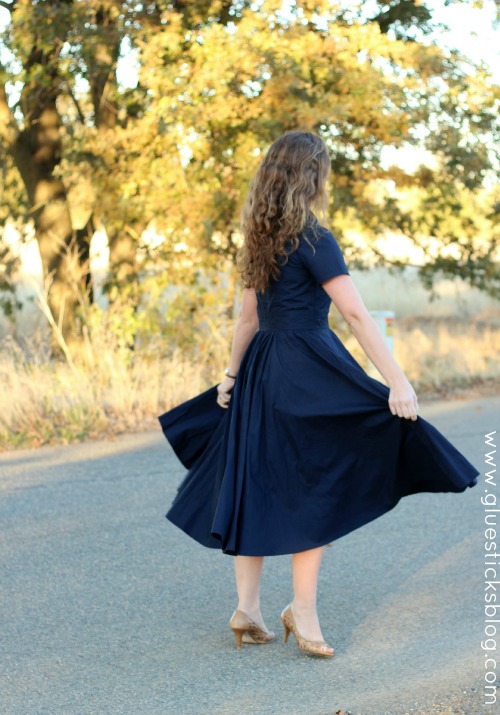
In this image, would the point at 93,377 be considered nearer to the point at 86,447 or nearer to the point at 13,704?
the point at 86,447

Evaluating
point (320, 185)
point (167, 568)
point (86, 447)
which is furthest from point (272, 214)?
point (86, 447)

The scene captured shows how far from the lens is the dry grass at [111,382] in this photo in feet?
29.2

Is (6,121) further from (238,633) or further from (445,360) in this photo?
(238,633)

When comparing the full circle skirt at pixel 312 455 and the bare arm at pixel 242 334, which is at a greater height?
the bare arm at pixel 242 334

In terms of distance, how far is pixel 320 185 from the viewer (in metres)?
3.89

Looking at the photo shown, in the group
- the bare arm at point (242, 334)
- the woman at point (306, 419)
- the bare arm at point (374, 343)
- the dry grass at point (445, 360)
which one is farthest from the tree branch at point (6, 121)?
the bare arm at point (374, 343)

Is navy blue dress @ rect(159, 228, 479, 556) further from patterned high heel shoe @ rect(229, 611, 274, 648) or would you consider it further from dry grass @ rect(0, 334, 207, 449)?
dry grass @ rect(0, 334, 207, 449)

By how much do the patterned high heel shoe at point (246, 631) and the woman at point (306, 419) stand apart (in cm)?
20

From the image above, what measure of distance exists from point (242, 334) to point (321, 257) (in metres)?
0.55

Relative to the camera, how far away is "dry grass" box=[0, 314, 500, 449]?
8.90m

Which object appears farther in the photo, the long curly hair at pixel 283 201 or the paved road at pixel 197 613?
the long curly hair at pixel 283 201

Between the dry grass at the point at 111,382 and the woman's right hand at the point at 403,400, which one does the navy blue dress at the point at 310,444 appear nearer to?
the woman's right hand at the point at 403,400

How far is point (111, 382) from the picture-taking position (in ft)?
33.0

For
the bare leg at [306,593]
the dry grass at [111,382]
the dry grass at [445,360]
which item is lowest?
the dry grass at [445,360]
